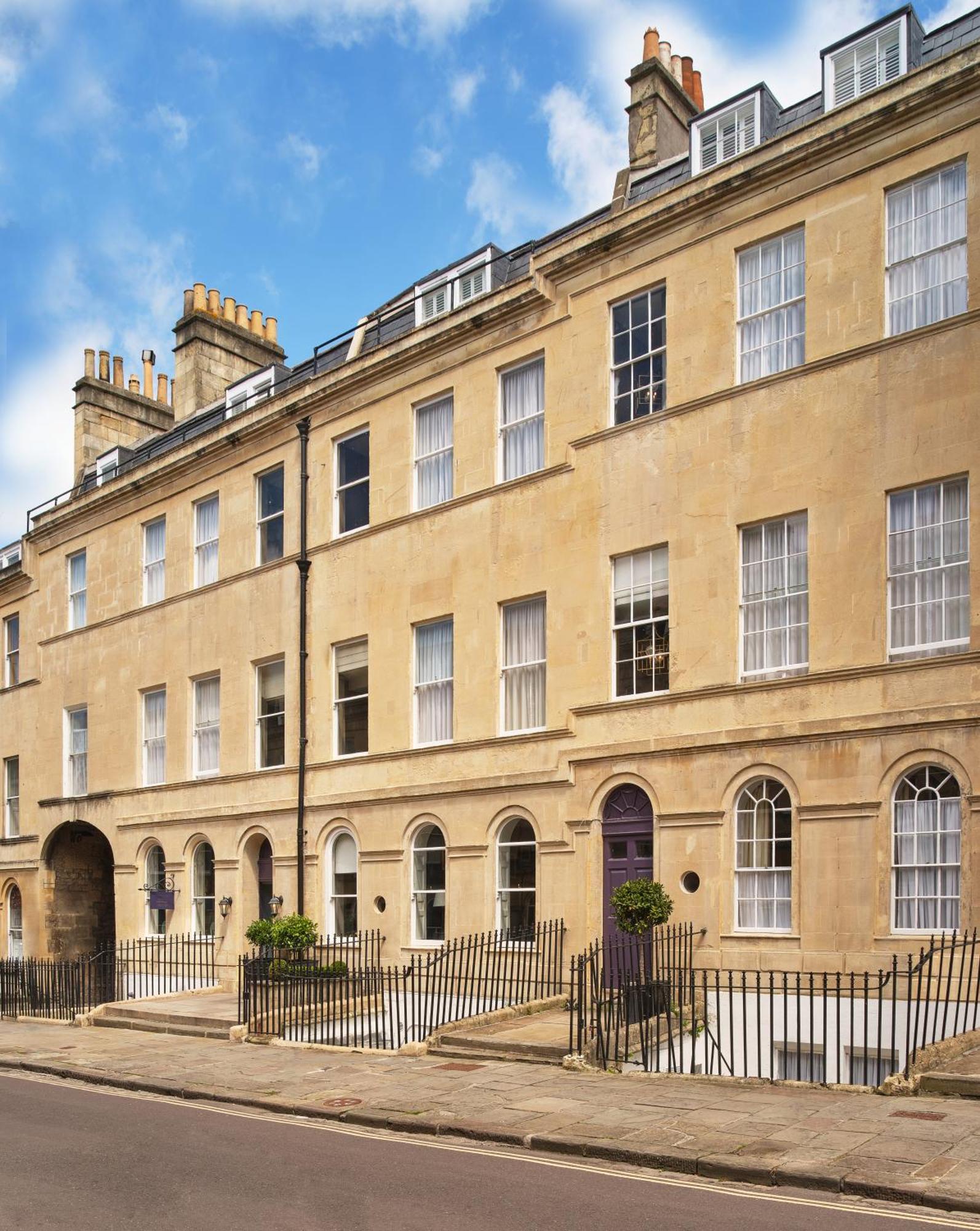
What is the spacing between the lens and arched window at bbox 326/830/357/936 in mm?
23281

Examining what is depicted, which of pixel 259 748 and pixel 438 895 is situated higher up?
pixel 259 748

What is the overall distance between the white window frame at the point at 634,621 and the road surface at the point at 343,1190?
866cm

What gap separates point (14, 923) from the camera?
109 ft

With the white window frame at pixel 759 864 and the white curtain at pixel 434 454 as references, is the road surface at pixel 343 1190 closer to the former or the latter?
the white window frame at pixel 759 864

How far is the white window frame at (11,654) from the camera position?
3438 cm

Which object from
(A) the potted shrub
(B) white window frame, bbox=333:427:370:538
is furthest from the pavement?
(B) white window frame, bbox=333:427:370:538

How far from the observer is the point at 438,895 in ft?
71.0

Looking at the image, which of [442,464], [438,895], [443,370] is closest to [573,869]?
[438,895]

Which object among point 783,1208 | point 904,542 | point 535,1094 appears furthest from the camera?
point 904,542

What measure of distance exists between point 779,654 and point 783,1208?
384 inches

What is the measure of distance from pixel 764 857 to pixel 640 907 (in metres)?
1.73

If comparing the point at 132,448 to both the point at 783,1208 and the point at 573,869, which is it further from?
the point at 783,1208

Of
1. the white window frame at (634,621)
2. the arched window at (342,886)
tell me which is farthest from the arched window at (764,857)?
the arched window at (342,886)

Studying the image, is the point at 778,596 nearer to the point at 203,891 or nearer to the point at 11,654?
the point at 203,891
